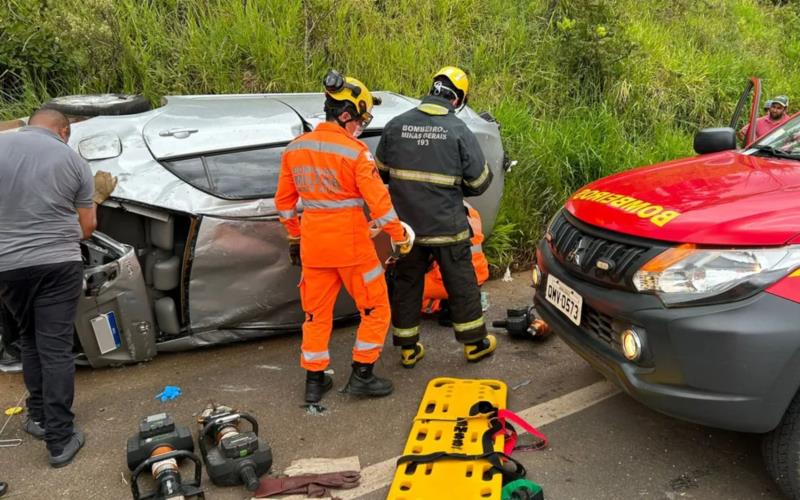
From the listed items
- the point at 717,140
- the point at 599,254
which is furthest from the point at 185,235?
the point at 717,140

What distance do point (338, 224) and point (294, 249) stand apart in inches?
15.7

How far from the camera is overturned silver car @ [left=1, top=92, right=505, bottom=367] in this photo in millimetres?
3520

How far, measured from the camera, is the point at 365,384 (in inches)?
138

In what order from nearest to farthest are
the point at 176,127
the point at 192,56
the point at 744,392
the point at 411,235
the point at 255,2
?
the point at 744,392, the point at 411,235, the point at 176,127, the point at 192,56, the point at 255,2

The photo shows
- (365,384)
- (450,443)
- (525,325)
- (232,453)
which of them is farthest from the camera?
(525,325)

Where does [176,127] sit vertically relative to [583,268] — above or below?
above

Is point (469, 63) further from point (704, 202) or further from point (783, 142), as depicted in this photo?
point (704, 202)

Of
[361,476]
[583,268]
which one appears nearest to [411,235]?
[583,268]

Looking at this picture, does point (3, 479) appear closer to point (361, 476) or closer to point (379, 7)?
point (361, 476)

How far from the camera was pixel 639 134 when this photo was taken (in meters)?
7.81

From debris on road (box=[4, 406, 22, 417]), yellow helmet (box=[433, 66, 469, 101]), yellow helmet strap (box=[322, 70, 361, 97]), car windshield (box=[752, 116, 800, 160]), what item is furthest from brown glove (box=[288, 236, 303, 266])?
car windshield (box=[752, 116, 800, 160])

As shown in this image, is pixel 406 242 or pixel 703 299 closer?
pixel 703 299

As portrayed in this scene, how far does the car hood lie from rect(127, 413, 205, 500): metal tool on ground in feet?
6.76

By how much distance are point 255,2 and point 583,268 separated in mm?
5237
